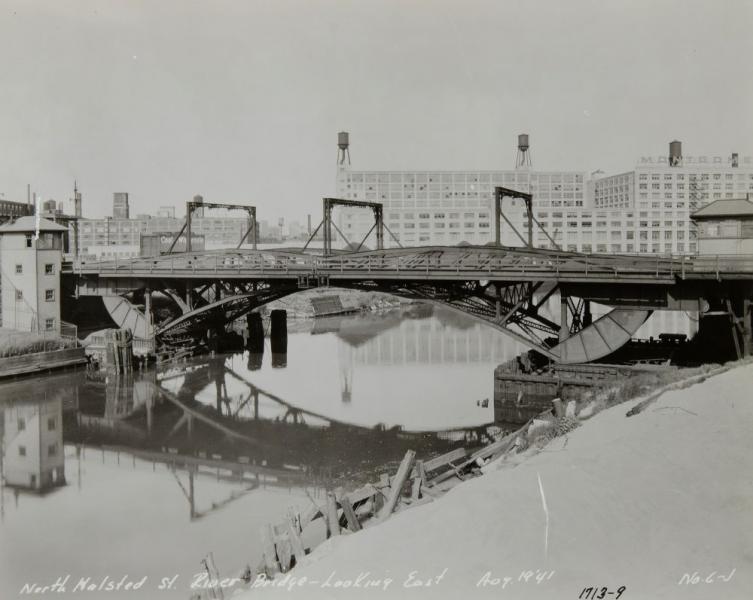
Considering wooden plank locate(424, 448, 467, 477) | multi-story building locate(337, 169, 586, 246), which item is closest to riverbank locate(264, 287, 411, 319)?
multi-story building locate(337, 169, 586, 246)

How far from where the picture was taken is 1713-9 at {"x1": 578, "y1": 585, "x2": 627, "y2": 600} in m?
8.91

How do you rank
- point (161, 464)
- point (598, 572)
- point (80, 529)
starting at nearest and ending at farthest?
point (598, 572) → point (80, 529) → point (161, 464)

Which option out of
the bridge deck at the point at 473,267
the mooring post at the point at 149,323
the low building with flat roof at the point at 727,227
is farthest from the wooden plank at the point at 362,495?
the mooring post at the point at 149,323

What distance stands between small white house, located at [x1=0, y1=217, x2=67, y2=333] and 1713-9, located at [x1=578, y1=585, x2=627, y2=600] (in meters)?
36.4

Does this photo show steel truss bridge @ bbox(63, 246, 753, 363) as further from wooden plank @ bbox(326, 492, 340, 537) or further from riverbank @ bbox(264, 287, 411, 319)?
riverbank @ bbox(264, 287, 411, 319)

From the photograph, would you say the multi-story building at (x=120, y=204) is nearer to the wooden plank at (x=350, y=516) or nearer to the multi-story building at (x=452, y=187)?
the multi-story building at (x=452, y=187)

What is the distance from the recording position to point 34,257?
38.4 metres

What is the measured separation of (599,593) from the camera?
29.4 feet

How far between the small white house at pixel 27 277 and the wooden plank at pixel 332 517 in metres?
31.3

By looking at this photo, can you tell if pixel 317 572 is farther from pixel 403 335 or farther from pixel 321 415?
pixel 403 335

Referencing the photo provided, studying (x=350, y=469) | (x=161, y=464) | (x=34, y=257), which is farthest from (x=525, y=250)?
(x=34, y=257)

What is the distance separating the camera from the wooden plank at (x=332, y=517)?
12.4 m

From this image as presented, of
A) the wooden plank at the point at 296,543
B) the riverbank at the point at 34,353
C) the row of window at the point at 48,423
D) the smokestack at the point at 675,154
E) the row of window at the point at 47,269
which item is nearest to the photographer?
the wooden plank at the point at 296,543

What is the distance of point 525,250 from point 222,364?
20.3 m
